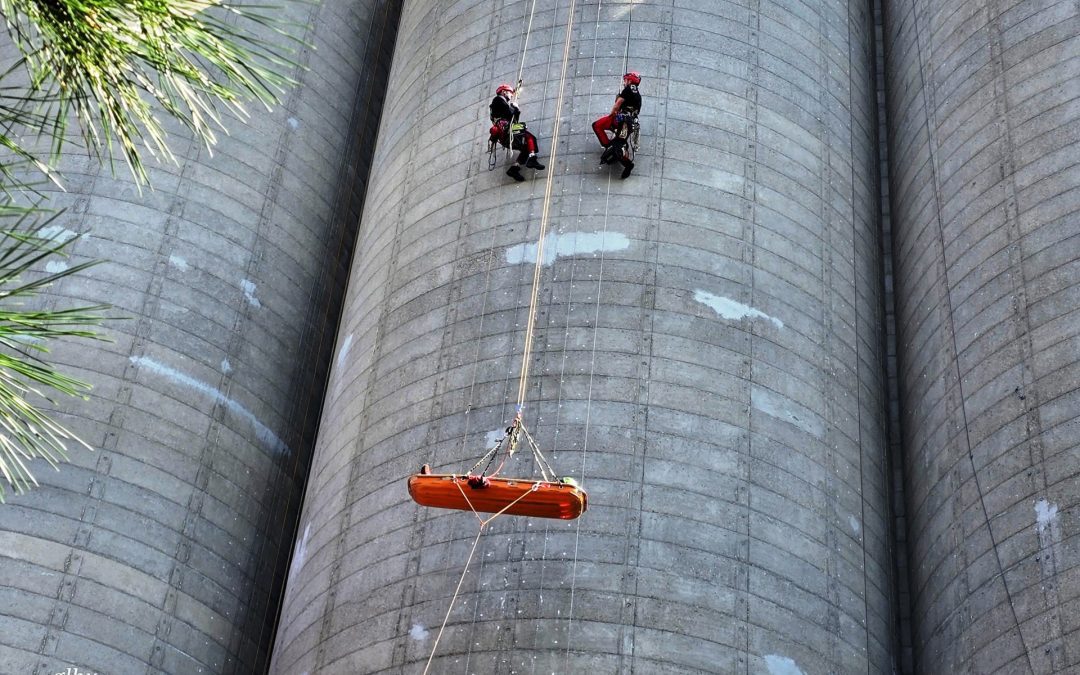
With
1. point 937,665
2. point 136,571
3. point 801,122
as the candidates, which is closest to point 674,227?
point 801,122

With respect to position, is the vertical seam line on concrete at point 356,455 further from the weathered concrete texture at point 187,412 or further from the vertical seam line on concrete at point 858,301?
the vertical seam line on concrete at point 858,301

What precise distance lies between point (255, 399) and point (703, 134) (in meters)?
→ 11.0

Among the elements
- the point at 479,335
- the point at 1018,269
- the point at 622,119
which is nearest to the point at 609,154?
the point at 622,119

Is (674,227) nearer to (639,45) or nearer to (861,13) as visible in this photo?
(639,45)

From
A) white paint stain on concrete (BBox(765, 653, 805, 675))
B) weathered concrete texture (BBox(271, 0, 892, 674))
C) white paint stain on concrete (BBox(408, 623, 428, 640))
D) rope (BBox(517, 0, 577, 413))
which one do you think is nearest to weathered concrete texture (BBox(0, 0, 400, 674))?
weathered concrete texture (BBox(271, 0, 892, 674))

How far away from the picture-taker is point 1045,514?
24906mm

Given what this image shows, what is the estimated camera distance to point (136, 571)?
28.6m

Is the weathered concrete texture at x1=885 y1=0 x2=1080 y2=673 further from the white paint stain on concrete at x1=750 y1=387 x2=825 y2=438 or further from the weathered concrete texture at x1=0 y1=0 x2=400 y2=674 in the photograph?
the weathered concrete texture at x1=0 y1=0 x2=400 y2=674

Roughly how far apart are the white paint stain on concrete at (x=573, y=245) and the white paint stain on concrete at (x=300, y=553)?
6.74 metres

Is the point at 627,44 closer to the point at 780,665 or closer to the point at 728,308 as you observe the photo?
the point at 728,308

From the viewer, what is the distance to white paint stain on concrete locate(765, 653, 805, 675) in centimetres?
2472

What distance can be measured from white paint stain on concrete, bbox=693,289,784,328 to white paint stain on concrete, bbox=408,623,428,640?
26.1 feet

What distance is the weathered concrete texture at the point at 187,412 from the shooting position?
27.9 metres

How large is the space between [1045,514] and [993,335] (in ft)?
13.1
